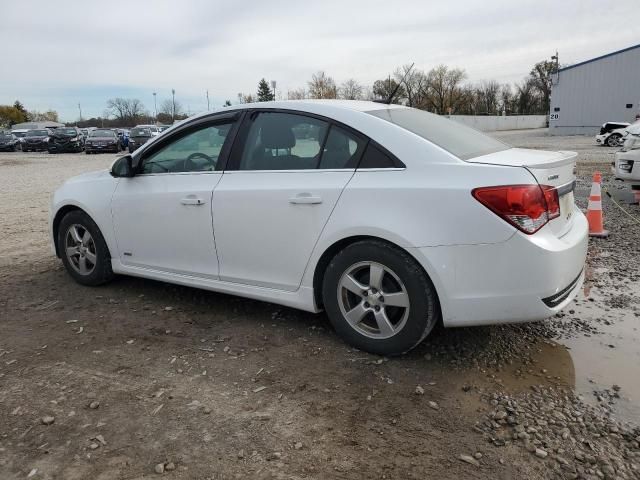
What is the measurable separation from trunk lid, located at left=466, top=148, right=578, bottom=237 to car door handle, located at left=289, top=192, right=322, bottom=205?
0.96m

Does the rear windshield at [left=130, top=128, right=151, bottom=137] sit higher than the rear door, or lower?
higher

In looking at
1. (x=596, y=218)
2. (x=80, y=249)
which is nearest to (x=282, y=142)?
(x=80, y=249)

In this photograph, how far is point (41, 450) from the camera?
2541mm

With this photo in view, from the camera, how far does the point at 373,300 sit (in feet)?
10.9

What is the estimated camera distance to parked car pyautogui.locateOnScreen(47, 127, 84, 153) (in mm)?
34312

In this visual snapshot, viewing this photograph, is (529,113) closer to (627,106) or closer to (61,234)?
(627,106)

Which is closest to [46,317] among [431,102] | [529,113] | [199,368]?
[199,368]

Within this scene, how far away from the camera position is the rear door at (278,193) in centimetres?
346

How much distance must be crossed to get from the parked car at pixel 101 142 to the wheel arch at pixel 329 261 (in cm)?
3196

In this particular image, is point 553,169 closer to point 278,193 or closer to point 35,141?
point 278,193

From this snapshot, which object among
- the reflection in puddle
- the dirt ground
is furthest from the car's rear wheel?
the reflection in puddle

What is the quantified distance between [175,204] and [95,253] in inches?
46.8

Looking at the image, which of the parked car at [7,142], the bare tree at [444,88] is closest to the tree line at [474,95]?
the bare tree at [444,88]

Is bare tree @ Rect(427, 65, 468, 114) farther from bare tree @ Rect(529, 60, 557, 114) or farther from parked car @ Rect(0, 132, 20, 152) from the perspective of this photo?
parked car @ Rect(0, 132, 20, 152)
